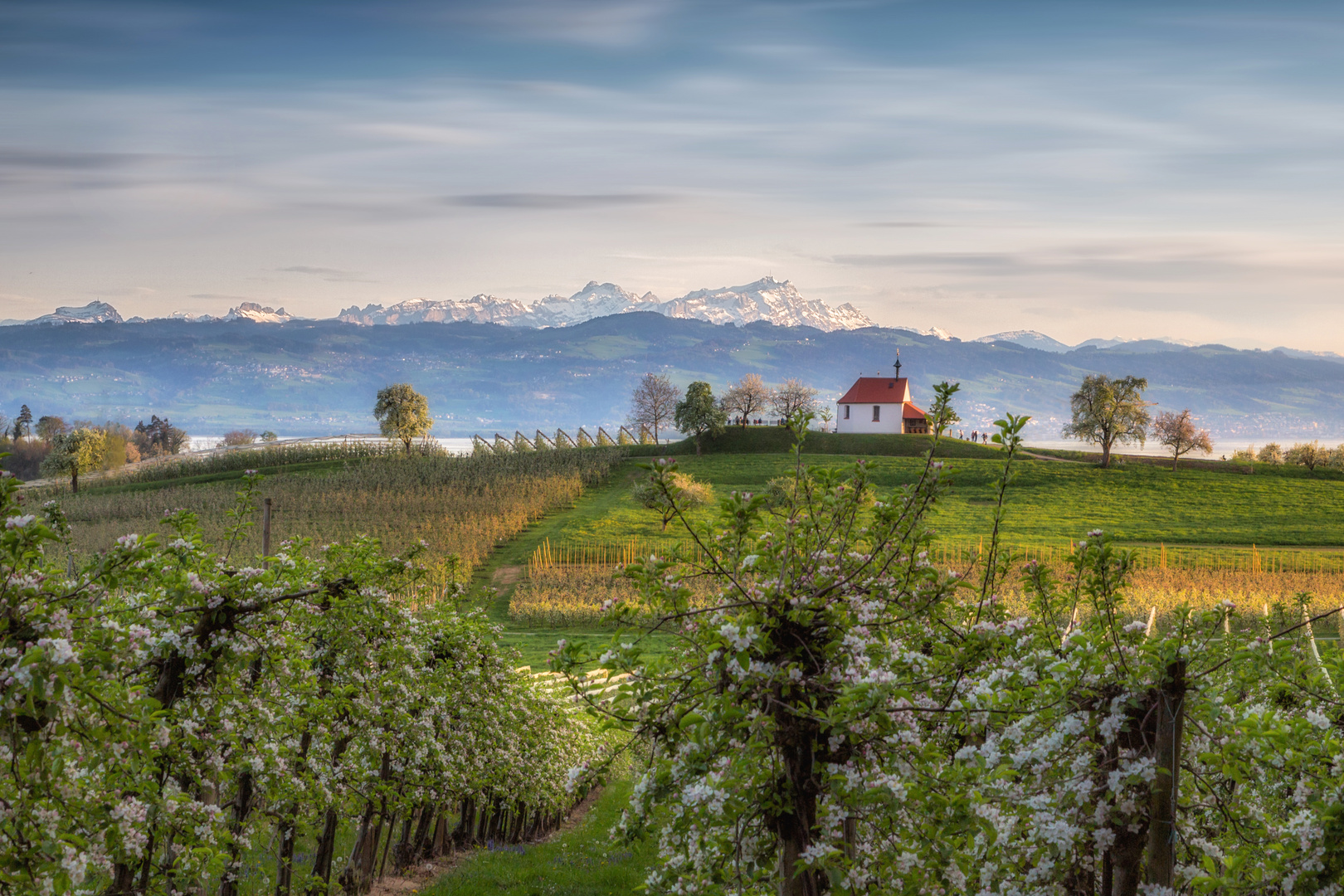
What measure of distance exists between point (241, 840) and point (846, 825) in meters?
3.98

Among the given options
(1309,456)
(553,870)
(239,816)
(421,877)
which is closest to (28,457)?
(421,877)

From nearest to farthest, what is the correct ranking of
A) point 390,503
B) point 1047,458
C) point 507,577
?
point 507,577, point 390,503, point 1047,458

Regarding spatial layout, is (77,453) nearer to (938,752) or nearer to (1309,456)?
(938,752)

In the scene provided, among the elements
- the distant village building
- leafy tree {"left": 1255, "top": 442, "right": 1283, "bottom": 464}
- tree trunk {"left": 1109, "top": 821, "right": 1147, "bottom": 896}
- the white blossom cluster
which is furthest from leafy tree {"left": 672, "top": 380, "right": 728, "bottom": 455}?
tree trunk {"left": 1109, "top": 821, "right": 1147, "bottom": 896}

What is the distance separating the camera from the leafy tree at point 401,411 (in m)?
59.3

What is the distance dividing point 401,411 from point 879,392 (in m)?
41.0

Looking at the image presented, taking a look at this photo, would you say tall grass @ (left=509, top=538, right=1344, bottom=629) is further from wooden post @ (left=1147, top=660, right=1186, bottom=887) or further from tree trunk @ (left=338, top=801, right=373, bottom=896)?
wooden post @ (left=1147, top=660, right=1186, bottom=887)

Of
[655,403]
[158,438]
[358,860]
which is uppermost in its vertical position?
[655,403]

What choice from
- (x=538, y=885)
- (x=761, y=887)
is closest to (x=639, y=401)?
(x=538, y=885)

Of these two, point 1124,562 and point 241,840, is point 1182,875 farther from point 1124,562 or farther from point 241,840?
point 241,840

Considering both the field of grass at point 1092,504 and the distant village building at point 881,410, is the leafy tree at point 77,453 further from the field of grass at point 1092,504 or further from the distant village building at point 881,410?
the distant village building at point 881,410

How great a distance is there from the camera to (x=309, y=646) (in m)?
7.87

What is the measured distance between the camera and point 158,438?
117688mm

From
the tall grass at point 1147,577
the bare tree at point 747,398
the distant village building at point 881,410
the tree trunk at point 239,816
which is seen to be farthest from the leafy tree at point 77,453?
the distant village building at point 881,410
